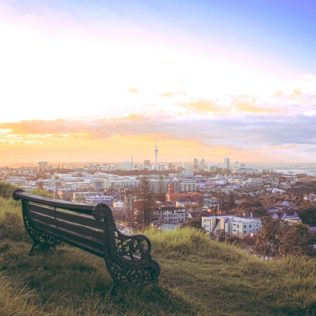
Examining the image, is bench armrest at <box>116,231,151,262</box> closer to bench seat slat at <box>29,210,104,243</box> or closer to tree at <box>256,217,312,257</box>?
bench seat slat at <box>29,210,104,243</box>

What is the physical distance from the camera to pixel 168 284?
502 centimetres

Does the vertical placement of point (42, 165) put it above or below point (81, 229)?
above

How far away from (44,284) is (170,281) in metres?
1.65

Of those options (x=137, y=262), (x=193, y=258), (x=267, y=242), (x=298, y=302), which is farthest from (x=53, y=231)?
(x=267, y=242)

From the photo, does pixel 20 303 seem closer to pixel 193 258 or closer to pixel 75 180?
pixel 193 258

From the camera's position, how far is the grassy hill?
150 inches

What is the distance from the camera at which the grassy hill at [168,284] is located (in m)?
3.82

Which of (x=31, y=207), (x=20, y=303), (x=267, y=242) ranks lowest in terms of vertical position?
(x=267, y=242)

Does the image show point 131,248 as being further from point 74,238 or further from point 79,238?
point 74,238

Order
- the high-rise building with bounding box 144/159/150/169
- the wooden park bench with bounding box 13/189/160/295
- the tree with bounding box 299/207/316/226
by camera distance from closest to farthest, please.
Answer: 1. the wooden park bench with bounding box 13/189/160/295
2. the tree with bounding box 299/207/316/226
3. the high-rise building with bounding box 144/159/150/169

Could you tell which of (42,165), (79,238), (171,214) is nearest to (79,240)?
(79,238)

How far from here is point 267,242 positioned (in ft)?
26.6

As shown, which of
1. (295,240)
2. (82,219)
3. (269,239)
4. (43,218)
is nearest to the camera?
(82,219)

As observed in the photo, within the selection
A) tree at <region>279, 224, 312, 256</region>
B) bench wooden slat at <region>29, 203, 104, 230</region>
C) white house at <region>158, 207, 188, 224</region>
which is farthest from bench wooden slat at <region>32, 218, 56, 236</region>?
white house at <region>158, 207, 188, 224</region>
